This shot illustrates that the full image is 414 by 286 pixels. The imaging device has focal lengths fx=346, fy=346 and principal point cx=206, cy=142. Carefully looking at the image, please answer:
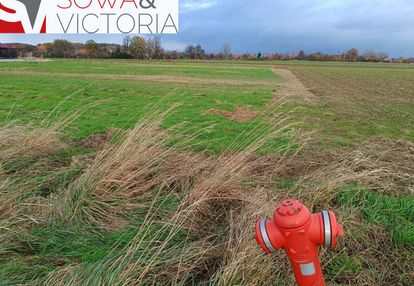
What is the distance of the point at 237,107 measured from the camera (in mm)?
11836

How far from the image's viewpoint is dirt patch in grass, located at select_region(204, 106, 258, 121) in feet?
31.3

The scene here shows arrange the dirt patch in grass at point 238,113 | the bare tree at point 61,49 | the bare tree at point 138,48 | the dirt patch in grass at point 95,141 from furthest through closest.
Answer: the bare tree at point 61,49 < the bare tree at point 138,48 < the dirt patch in grass at point 238,113 < the dirt patch in grass at point 95,141

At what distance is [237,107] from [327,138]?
5.15 m

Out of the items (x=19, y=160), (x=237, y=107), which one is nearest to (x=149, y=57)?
(x=237, y=107)

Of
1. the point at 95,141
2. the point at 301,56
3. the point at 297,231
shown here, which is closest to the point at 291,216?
the point at 297,231

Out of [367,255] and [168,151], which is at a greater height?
[168,151]

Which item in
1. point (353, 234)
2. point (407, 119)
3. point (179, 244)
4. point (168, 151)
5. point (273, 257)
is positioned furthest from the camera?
point (407, 119)

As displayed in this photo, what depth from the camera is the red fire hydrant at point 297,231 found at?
1.77 m

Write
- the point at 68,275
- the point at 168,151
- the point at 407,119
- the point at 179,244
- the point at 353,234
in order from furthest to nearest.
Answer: the point at 407,119
the point at 168,151
the point at 353,234
the point at 179,244
the point at 68,275

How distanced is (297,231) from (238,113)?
28.9ft

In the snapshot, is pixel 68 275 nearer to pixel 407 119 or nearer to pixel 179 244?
pixel 179 244

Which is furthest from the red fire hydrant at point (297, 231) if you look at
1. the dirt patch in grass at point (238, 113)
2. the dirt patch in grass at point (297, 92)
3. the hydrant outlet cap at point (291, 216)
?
the dirt patch in grass at point (238, 113)

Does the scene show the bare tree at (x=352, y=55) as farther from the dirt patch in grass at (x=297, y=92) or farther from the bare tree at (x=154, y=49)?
the dirt patch in grass at (x=297, y=92)

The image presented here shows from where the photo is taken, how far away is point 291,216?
176cm
